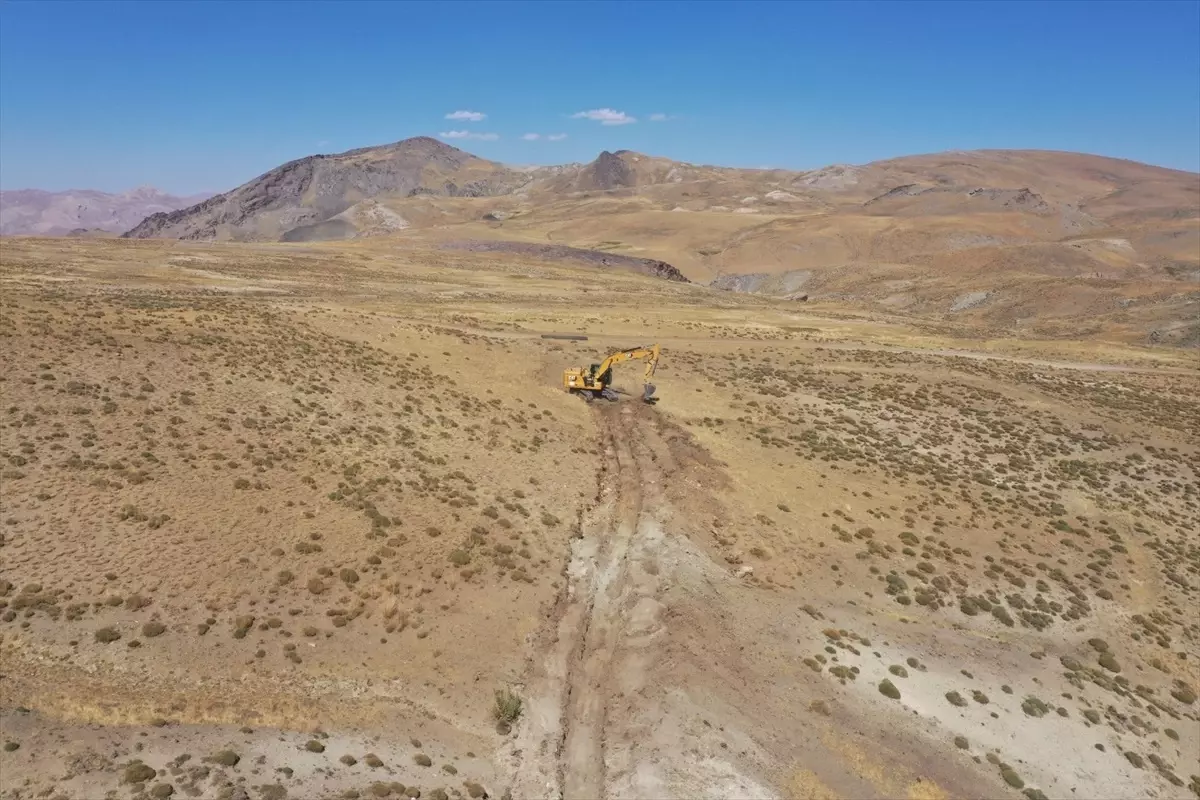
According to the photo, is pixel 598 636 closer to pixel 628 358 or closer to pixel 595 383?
pixel 595 383

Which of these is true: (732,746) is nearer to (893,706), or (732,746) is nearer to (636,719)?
(636,719)

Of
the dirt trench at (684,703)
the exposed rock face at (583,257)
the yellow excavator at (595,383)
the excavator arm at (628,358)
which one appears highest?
the exposed rock face at (583,257)

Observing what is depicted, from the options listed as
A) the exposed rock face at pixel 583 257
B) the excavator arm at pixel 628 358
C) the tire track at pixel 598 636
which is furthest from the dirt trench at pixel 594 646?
the exposed rock face at pixel 583 257

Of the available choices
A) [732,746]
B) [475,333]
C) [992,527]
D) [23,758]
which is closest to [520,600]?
[732,746]

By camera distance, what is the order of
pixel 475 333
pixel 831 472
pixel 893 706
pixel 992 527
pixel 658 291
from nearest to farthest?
1. pixel 893 706
2. pixel 992 527
3. pixel 831 472
4. pixel 475 333
5. pixel 658 291


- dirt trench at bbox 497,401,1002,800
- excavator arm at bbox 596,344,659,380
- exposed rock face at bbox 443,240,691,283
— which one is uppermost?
exposed rock face at bbox 443,240,691,283

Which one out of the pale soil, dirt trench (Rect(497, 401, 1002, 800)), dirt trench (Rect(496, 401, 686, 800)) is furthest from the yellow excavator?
dirt trench (Rect(497, 401, 1002, 800))

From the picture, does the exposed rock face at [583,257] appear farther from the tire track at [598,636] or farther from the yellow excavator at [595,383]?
the tire track at [598,636]

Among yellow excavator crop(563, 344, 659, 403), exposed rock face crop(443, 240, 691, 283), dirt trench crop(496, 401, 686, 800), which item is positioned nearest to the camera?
dirt trench crop(496, 401, 686, 800)

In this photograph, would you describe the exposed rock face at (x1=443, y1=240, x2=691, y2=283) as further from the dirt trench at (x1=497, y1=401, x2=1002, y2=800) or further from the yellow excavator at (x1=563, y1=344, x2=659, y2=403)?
the dirt trench at (x1=497, y1=401, x2=1002, y2=800)
